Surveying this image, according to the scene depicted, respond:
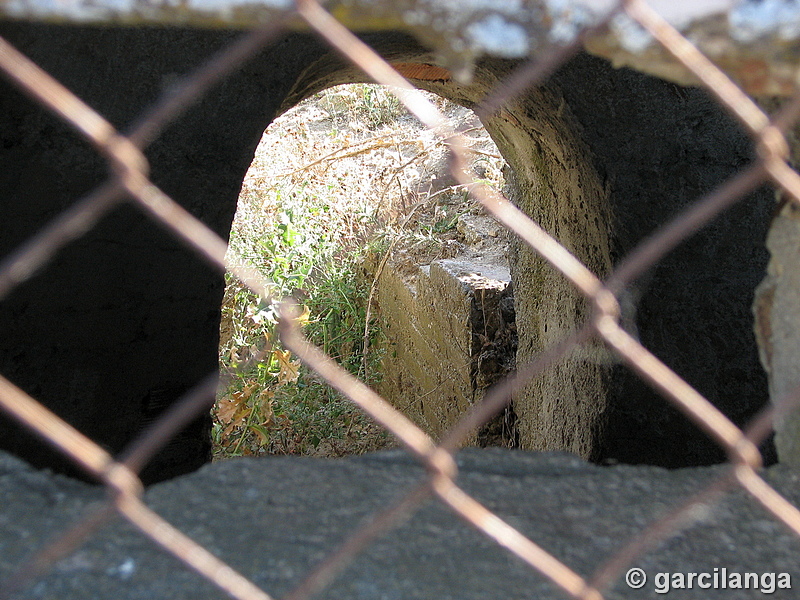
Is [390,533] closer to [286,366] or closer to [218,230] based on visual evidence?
[218,230]

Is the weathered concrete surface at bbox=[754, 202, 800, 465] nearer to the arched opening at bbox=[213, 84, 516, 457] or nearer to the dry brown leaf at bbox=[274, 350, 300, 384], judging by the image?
the arched opening at bbox=[213, 84, 516, 457]

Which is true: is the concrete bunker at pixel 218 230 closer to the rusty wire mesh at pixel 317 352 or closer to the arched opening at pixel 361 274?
the rusty wire mesh at pixel 317 352

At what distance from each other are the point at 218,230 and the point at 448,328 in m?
3.01

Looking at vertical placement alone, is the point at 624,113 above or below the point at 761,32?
above

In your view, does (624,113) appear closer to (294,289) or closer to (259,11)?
(259,11)

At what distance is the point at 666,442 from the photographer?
2027mm

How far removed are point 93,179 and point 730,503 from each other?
58.7 inches

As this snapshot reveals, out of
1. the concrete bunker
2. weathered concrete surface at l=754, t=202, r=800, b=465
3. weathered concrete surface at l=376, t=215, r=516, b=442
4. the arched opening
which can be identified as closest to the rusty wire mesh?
weathered concrete surface at l=754, t=202, r=800, b=465

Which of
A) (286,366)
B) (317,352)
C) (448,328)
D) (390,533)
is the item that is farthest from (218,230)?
(448,328)

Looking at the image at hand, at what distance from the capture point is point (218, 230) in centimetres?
179

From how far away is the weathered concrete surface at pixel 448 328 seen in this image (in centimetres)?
429

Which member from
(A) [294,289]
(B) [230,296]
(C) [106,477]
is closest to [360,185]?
(A) [294,289]

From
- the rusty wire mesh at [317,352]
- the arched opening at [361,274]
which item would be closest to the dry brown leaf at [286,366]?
the arched opening at [361,274]

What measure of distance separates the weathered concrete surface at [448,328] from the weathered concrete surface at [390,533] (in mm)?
2750
